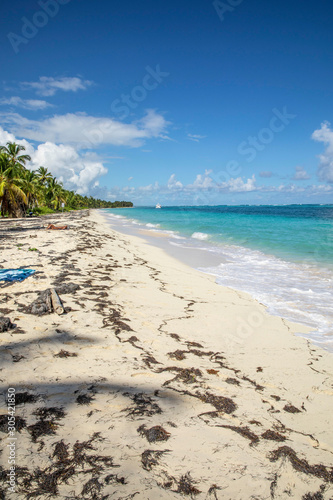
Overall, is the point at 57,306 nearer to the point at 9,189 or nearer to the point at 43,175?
the point at 9,189

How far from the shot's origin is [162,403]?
2.78m

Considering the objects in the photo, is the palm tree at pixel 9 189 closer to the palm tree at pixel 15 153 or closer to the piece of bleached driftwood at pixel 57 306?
the palm tree at pixel 15 153

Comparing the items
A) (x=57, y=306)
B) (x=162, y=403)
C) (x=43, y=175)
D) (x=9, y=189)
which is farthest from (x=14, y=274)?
(x=43, y=175)

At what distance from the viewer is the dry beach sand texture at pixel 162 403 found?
Result: 1965 mm

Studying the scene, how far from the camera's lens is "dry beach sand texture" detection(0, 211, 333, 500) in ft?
6.45

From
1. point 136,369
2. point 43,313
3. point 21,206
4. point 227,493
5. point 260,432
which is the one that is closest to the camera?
point 227,493

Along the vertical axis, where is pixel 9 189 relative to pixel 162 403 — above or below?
above

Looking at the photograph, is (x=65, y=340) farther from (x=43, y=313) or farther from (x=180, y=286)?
(x=180, y=286)

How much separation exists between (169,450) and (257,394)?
1470 mm

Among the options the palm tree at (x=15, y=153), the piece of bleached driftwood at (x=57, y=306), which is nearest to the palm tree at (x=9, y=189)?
the palm tree at (x=15, y=153)

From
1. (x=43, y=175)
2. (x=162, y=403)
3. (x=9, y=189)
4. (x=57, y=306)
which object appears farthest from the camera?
(x=43, y=175)

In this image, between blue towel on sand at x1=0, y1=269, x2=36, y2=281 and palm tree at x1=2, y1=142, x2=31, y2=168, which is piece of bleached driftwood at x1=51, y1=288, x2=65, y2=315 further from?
palm tree at x1=2, y1=142, x2=31, y2=168

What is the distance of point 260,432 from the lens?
254 cm

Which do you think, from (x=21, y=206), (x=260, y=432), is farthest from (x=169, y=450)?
(x=21, y=206)
